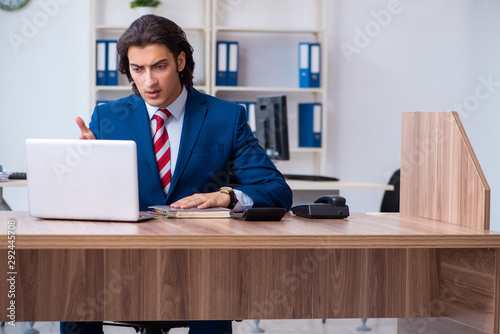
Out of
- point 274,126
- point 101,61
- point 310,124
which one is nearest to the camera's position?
point 274,126

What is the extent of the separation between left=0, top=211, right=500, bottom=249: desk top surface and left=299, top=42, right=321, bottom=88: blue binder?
10.2ft

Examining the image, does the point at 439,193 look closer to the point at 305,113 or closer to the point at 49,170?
the point at 49,170

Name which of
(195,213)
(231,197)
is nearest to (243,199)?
(231,197)

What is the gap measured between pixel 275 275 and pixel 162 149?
665mm

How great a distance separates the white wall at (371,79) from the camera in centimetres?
460

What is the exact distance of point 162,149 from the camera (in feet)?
6.67

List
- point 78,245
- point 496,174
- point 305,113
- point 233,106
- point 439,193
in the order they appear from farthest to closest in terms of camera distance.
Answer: point 496,174, point 305,113, point 233,106, point 439,193, point 78,245

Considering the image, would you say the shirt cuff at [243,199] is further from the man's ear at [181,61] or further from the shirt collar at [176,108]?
the man's ear at [181,61]

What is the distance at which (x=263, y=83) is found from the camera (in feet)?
15.7

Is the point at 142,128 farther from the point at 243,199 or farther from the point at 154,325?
the point at 154,325

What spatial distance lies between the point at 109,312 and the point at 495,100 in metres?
4.29

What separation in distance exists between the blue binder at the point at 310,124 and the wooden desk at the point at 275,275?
2879mm

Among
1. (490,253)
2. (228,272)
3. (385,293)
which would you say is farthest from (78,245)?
(490,253)

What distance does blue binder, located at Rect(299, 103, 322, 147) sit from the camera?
4.52 meters
